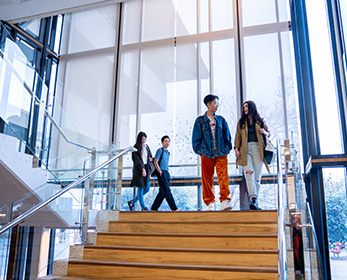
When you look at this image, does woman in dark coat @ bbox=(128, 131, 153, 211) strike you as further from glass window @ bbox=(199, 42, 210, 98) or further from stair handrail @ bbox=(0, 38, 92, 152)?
glass window @ bbox=(199, 42, 210, 98)

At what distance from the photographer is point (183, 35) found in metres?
9.15

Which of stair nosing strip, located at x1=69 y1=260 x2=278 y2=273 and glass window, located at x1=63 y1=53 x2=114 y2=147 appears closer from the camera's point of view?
stair nosing strip, located at x1=69 y1=260 x2=278 y2=273

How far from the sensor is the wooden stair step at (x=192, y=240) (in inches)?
141

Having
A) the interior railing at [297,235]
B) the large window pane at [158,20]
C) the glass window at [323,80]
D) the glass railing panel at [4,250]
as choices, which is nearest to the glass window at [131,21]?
the large window pane at [158,20]

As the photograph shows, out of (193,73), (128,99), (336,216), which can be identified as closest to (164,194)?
(336,216)

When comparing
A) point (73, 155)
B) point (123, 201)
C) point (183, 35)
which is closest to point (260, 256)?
point (73, 155)

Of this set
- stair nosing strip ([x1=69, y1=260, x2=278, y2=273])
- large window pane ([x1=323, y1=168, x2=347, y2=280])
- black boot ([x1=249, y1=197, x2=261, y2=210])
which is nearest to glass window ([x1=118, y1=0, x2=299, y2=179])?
large window pane ([x1=323, y1=168, x2=347, y2=280])

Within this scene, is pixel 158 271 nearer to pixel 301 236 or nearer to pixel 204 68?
pixel 301 236

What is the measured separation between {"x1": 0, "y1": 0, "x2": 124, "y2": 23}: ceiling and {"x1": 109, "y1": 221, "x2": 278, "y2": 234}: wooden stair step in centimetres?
556

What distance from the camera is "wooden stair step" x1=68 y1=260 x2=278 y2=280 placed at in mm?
3057

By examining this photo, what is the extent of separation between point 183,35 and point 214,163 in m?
5.19

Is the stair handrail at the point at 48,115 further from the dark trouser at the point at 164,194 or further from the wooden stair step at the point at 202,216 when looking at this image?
the dark trouser at the point at 164,194

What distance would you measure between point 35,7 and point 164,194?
5303 mm

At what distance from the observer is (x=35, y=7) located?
790 centimetres
